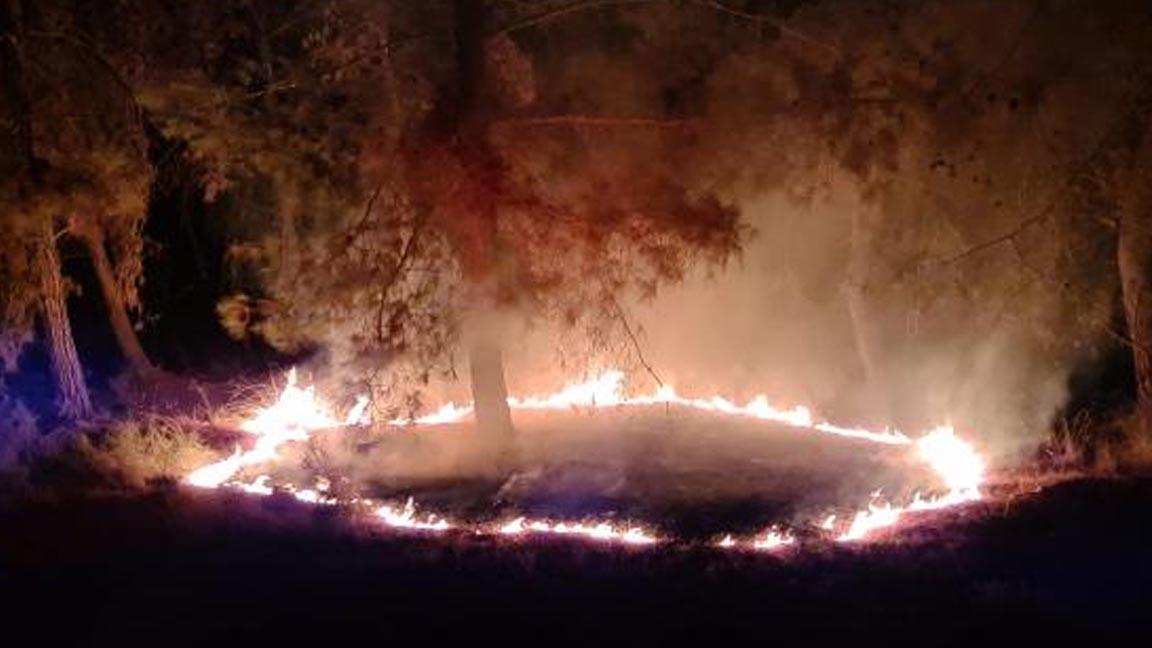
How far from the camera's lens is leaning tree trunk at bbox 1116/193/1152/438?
445 inches

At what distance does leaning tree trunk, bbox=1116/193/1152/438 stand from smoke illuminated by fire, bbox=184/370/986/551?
5.57 feet

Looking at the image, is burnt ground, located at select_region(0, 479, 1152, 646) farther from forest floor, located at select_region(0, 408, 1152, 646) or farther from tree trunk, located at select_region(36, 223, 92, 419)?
tree trunk, located at select_region(36, 223, 92, 419)

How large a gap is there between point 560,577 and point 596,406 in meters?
6.64

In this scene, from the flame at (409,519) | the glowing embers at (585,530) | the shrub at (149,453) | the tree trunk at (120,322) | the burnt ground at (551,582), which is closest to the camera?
the burnt ground at (551,582)

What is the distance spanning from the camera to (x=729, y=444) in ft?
42.1

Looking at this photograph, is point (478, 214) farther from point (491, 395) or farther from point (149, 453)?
point (149, 453)

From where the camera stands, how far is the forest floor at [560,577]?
709 cm

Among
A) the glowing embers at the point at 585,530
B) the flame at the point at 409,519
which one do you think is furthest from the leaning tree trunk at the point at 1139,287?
the flame at the point at 409,519

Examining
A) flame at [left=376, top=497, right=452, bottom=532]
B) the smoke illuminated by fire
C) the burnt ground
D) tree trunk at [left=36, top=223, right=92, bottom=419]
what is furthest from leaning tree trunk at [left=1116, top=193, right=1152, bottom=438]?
tree trunk at [left=36, top=223, right=92, bottom=419]

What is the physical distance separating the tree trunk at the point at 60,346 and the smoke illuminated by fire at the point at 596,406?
71.8 inches

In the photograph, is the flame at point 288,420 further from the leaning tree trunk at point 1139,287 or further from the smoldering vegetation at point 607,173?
the leaning tree trunk at point 1139,287

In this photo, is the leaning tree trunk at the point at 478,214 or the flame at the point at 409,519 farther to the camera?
the leaning tree trunk at the point at 478,214

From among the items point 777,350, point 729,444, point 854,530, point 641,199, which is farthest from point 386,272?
point 777,350

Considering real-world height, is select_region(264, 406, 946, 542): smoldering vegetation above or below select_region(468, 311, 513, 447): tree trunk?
below
